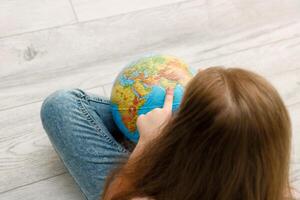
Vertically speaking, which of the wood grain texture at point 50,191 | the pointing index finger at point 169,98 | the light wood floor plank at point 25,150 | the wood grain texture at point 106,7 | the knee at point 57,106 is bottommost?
the wood grain texture at point 50,191

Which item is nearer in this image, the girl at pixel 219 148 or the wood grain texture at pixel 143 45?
the girl at pixel 219 148

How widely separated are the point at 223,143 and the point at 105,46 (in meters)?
0.85

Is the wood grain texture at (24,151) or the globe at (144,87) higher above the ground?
the globe at (144,87)

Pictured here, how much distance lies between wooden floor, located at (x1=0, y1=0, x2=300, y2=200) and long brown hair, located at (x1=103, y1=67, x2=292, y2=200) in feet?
1.74

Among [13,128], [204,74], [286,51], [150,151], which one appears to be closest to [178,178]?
[150,151]

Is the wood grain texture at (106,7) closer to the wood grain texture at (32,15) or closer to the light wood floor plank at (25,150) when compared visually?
the wood grain texture at (32,15)

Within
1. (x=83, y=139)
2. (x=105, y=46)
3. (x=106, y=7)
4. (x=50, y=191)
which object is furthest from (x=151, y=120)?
(x=106, y=7)

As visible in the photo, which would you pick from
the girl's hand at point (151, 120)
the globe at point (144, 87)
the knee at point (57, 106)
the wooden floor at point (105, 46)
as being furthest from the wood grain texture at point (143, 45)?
the girl's hand at point (151, 120)

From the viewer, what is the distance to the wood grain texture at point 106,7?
1.39m

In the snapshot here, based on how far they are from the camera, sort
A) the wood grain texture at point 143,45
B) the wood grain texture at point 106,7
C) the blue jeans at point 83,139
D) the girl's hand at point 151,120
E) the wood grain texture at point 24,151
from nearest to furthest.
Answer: the girl's hand at point 151,120, the blue jeans at point 83,139, the wood grain texture at point 24,151, the wood grain texture at point 143,45, the wood grain texture at point 106,7

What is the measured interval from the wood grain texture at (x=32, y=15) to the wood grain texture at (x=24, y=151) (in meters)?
0.31

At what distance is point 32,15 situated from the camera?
4.53ft

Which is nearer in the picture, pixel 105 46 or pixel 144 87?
pixel 144 87

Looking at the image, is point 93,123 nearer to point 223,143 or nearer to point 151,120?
point 151,120
